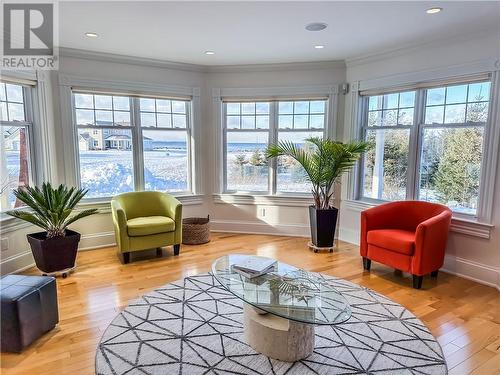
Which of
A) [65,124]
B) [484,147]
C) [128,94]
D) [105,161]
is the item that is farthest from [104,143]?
[484,147]

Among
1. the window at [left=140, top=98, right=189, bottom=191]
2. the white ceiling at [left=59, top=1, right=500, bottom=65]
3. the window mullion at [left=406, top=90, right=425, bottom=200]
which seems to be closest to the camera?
the white ceiling at [left=59, top=1, right=500, bottom=65]

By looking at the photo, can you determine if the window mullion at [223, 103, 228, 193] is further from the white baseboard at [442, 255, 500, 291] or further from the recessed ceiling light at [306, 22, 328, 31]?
the white baseboard at [442, 255, 500, 291]

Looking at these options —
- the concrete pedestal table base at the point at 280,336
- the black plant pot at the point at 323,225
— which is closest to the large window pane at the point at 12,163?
the concrete pedestal table base at the point at 280,336

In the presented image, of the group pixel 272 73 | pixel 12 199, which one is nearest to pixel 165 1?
pixel 272 73

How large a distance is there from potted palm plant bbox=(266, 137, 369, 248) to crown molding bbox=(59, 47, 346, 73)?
3.92ft

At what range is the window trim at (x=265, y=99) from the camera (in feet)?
15.7

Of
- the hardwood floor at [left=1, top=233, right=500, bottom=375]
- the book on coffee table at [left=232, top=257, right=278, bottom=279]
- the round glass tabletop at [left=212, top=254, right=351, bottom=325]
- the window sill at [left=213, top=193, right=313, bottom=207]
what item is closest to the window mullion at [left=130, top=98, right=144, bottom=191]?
the hardwood floor at [left=1, top=233, right=500, bottom=375]

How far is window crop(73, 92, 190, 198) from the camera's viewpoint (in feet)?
14.6

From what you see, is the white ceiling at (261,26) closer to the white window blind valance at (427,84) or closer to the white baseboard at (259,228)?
the white window blind valance at (427,84)

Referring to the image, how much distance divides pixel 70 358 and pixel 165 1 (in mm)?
2719

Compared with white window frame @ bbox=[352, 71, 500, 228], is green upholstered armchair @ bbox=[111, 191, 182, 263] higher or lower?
Answer: lower

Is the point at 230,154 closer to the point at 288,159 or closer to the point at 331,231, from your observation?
the point at 288,159

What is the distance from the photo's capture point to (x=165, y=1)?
2.67 metres

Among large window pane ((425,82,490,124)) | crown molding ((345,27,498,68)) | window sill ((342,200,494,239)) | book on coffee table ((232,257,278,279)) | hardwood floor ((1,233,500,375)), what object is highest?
crown molding ((345,27,498,68))
